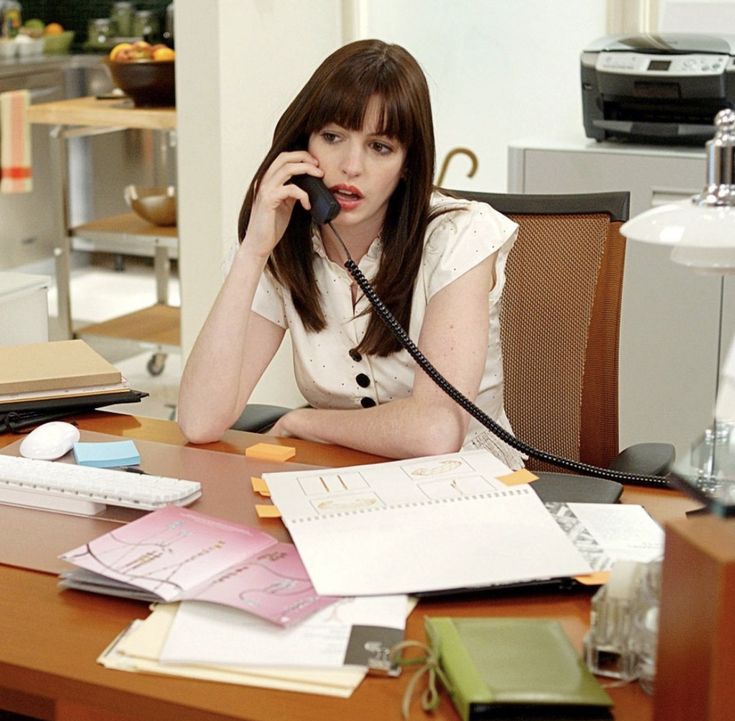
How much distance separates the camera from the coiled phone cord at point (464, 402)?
5.35 ft

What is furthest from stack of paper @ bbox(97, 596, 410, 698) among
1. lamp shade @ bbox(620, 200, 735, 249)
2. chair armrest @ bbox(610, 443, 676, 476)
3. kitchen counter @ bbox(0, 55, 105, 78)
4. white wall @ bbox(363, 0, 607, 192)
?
kitchen counter @ bbox(0, 55, 105, 78)

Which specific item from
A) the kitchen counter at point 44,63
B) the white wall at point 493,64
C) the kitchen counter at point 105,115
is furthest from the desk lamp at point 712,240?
the kitchen counter at point 44,63

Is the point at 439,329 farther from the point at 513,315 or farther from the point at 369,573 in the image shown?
the point at 369,573

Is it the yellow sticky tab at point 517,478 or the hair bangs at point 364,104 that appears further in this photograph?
the hair bangs at point 364,104

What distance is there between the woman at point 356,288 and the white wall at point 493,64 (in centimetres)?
169

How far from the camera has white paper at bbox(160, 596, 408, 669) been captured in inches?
43.3

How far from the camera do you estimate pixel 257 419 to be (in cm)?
201

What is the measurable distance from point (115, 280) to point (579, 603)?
4917 mm

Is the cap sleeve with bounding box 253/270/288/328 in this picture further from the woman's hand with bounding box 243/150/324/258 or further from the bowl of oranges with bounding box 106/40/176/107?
the bowl of oranges with bounding box 106/40/176/107

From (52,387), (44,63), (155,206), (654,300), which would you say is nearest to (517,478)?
(52,387)

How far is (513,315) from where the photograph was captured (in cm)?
205

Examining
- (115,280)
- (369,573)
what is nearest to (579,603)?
(369,573)

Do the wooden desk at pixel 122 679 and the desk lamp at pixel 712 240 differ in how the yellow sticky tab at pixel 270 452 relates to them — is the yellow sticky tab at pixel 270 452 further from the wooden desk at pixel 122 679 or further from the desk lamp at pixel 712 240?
the desk lamp at pixel 712 240

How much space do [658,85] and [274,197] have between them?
156cm
